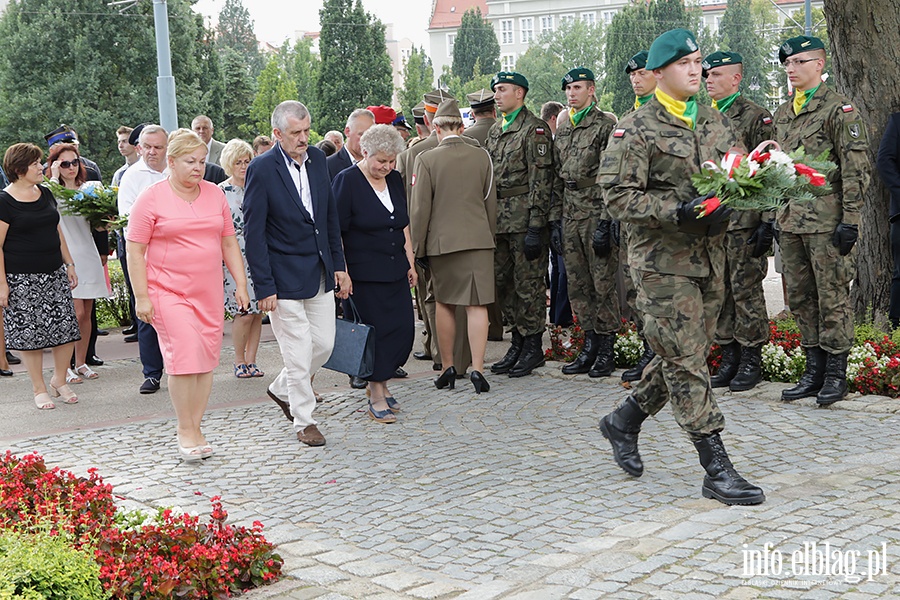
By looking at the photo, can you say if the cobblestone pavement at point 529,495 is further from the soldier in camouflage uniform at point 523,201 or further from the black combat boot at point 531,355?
the soldier in camouflage uniform at point 523,201

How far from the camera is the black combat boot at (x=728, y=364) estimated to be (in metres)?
8.66

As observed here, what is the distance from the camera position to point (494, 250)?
947 cm

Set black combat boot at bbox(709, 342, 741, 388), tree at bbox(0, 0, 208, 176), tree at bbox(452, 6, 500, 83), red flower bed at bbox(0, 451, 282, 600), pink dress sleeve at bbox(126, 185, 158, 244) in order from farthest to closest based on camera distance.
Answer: tree at bbox(452, 6, 500, 83) < tree at bbox(0, 0, 208, 176) < black combat boot at bbox(709, 342, 741, 388) < pink dress sleeve at bbox(126, 185, 158, 244) < red flower bed at bbox(0, 451, 282, 600)

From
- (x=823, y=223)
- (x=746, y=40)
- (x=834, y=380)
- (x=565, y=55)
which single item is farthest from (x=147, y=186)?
(x=565, y=55)

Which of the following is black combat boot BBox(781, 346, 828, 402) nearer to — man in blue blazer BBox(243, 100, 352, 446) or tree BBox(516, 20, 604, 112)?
man in blue blazer BBox(243, 100, 352, 446)

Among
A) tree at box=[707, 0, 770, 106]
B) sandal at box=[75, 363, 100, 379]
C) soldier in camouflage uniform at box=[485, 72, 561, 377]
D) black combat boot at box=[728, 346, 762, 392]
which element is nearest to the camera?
black combat boot at box=[728, 346, 762, 392]

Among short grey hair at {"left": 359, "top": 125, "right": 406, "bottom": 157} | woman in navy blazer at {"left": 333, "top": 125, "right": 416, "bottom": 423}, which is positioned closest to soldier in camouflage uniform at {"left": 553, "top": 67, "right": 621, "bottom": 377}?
woman in navy blazer at {"left": 333, "top": 125, "right": 416, "bottom": 423}

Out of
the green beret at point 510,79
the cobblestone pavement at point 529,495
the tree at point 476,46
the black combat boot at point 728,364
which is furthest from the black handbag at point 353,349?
the tree at point 476,46

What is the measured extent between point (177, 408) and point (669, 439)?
3.16 m

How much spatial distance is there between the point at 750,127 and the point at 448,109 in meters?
2.41

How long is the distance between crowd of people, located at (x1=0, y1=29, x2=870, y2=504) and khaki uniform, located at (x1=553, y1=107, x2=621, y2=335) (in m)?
0.02

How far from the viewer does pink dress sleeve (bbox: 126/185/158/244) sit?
6.93 metres

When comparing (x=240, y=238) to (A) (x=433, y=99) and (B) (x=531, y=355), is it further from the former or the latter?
(B) (x=531, y=355)

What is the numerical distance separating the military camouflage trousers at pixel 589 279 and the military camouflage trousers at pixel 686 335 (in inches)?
135
